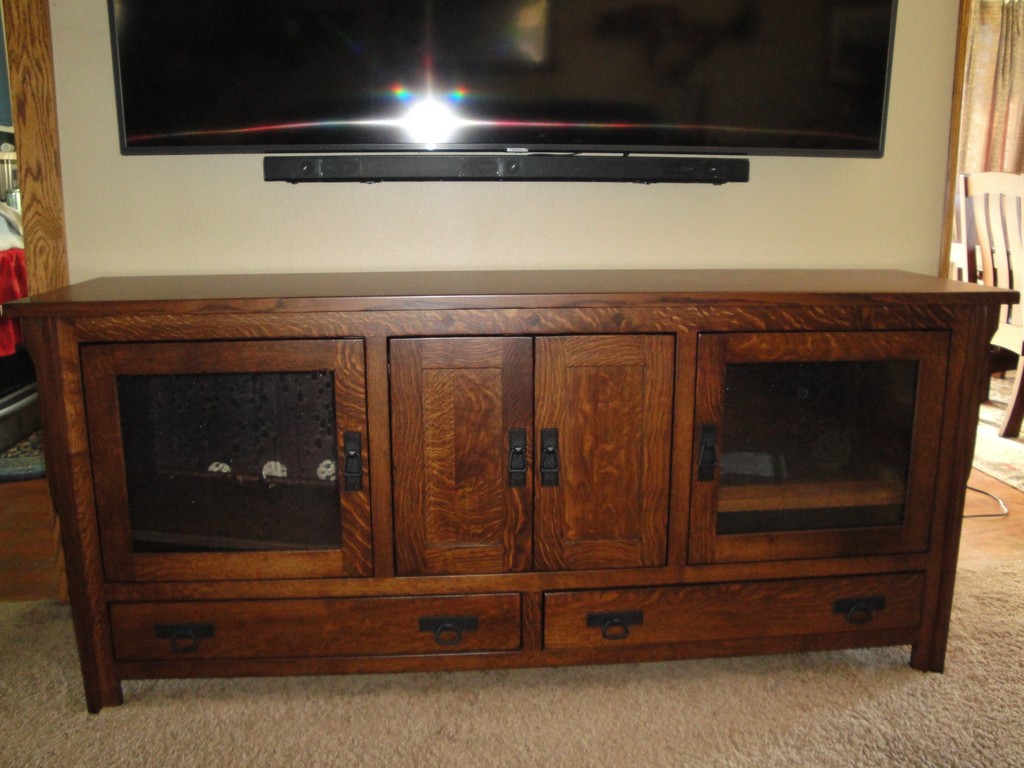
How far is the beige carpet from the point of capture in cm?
134

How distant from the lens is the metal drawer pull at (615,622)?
150 cm

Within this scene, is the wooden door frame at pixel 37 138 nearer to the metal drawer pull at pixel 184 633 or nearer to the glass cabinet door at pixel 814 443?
the metal drawer pull at pixel 184 633

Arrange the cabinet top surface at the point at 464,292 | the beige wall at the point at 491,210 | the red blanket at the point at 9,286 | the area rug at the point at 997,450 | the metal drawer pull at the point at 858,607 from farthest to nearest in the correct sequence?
the red blanket at the point at 9,286 < the area rug at the point at 997,450 < the beige wall at the point at 491,210 < the metal drawer pull at the point at 858,607 < the cabinet top surface at the point at 464,292

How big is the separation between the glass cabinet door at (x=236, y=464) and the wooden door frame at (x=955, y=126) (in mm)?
1444

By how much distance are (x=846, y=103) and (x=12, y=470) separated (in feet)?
8.85

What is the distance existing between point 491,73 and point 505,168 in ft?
0.61

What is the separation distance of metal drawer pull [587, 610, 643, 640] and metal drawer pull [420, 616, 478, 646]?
0.23 meters

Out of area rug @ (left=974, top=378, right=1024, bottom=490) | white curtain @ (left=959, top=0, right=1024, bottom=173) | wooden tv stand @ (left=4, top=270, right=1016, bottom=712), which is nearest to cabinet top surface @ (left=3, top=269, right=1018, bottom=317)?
wooden tv stand @ (left=4, top=270, right=1016, bottom=712)

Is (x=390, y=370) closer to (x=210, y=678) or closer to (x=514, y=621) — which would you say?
(x=514, y=621)

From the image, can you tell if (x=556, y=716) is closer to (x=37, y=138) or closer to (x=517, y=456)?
(x=517, y=456)

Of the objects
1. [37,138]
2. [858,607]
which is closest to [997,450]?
[858,607]

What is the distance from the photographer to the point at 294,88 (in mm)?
1557

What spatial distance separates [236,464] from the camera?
56.4 inches

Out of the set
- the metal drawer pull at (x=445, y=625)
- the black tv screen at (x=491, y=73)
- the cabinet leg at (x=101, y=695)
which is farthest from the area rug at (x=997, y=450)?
the cabinet leg at (x=101, y=695)
